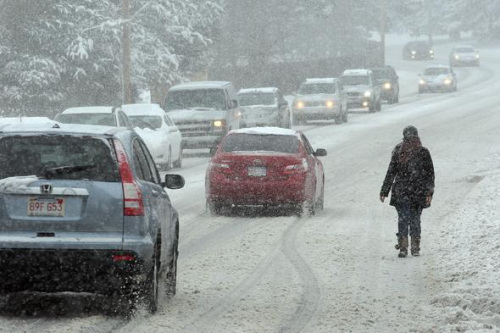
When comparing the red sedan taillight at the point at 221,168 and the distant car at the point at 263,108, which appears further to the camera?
the distant car at the point at 263,108

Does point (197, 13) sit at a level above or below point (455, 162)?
above

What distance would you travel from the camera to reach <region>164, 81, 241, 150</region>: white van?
3247 cm

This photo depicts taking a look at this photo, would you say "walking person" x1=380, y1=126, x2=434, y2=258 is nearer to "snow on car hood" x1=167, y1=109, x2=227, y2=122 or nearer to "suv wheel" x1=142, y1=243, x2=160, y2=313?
"suv wheel" x1=142, y1=243, x2=160, y2=313

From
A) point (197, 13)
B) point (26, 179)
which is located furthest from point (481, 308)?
point (197, 13)

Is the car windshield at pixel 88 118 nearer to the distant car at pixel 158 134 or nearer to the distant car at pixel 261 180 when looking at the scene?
the distant car at pixel 158 134

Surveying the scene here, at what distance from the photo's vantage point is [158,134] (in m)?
27.7

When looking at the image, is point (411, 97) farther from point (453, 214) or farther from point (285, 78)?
point (453, 214)

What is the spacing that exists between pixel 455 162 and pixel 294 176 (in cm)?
1243

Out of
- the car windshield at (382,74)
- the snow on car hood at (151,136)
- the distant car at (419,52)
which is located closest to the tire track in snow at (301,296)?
the snow on car hood at (151,136)

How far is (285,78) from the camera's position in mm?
70438

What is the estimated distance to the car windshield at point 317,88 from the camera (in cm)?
4659

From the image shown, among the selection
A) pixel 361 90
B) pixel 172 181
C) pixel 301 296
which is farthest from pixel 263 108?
pixel 172 181

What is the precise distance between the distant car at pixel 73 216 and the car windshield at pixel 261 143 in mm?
9642

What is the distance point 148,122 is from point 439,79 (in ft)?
Answer: 135
